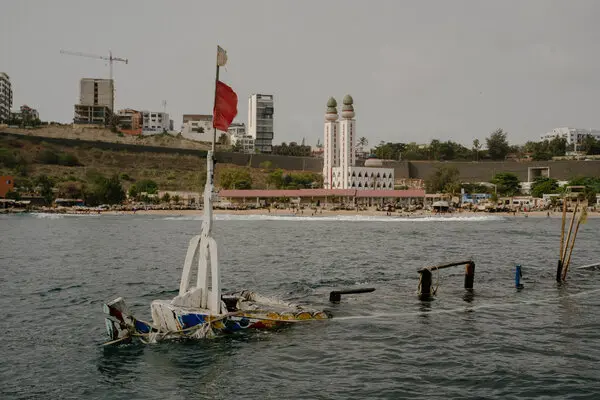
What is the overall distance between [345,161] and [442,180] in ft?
84.9

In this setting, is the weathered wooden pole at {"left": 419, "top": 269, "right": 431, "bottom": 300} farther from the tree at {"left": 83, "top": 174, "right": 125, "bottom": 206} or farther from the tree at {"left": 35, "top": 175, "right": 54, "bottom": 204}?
the tree at {"left": 35, "top": 175, "right": 54, "bottom": 204}

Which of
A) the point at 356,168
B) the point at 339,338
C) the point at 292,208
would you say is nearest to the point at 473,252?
the point at 339,338

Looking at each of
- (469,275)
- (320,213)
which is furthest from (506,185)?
(469,275)

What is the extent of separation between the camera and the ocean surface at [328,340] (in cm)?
1557

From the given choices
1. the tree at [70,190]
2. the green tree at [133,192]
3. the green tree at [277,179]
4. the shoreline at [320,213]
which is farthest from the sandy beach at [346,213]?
the green tree at [277,179]

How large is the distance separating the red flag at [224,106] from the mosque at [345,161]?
13442 centimetres

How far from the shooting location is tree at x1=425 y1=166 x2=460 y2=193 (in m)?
157

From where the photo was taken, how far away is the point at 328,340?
19.8 meters

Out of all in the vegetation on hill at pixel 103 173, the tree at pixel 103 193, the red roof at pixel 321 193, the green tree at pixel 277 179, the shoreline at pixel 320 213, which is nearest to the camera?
the shoreline at pixel 320 213

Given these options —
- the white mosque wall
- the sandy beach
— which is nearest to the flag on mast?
the sandy beach

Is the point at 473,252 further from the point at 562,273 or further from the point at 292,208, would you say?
the point at 292,208

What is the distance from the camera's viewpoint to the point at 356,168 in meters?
155

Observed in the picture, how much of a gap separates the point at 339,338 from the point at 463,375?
4778mm

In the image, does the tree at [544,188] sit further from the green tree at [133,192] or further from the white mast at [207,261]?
the white mast at [207,261]
